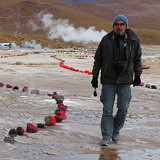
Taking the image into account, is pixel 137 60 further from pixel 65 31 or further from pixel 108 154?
pixel 65 31

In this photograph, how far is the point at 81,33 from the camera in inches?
3334

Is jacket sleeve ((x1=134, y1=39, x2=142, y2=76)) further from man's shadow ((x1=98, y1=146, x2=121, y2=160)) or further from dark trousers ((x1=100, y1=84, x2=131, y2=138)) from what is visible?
man's shadow ((x1=98, y1=146, x2=121, y2=160))

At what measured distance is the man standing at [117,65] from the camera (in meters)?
5.18

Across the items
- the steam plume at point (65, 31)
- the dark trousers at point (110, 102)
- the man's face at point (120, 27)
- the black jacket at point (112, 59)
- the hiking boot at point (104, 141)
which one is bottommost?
the hiking boot at point (104, 141)

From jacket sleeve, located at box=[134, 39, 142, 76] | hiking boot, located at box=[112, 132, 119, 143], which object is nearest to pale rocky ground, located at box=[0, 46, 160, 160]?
hiking boot, located at box=[112, 132, 119, 143]

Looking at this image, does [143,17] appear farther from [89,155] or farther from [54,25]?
[89,155]

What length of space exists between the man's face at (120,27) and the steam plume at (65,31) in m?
74.1

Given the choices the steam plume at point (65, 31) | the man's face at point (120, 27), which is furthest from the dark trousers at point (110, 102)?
the steam plume at point (65, 31)

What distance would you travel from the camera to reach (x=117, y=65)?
16.9 feet

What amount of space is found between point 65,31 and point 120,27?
89986 millimetres

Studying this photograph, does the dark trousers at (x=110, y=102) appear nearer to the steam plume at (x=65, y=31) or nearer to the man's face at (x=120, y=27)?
the man's face at (x=120, y=27)

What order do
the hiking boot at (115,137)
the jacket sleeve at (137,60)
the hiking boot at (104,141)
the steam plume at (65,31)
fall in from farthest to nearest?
the steam plume at (65,31) < the hiking boot at (115,137) < the jacket sleeve at (137,60) < the hiking boot at (104,141)

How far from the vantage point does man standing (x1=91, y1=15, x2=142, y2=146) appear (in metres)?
5.18

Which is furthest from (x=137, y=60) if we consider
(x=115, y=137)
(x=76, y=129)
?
(x=76, y=129)
